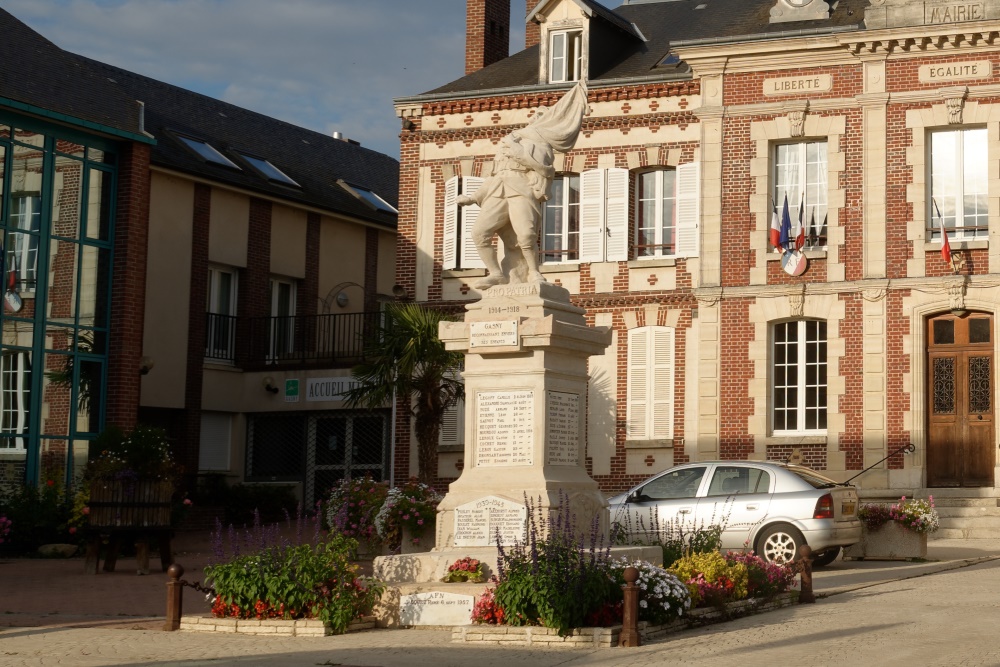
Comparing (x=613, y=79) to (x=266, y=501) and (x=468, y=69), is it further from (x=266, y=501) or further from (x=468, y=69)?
(x=266, y=501)

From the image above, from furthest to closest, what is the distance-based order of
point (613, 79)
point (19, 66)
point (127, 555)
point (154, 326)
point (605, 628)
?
point (154, 326)
point (613, 79)
point (19, 66)
point (127, 555)
point (605, 628)

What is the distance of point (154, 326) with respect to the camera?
2870cm

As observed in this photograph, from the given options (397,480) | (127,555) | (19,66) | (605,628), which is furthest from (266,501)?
(605,628)

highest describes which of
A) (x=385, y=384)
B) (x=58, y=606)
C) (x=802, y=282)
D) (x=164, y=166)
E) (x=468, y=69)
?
(x=468, y=69)

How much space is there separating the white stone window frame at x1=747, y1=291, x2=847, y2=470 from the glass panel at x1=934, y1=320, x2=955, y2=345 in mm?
1456

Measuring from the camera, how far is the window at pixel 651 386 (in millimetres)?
25812

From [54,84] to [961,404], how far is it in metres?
15.5

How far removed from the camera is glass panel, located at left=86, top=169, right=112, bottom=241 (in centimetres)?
2495

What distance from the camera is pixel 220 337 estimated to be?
3069 centimetres

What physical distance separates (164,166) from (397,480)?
746 centimetres

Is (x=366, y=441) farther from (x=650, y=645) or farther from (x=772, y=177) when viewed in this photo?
(x=650, y=645)

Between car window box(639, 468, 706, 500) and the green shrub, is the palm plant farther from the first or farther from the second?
the green shrub

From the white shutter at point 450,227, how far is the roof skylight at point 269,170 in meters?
5.55

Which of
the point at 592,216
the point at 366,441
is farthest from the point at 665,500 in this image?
the point at 366,441
